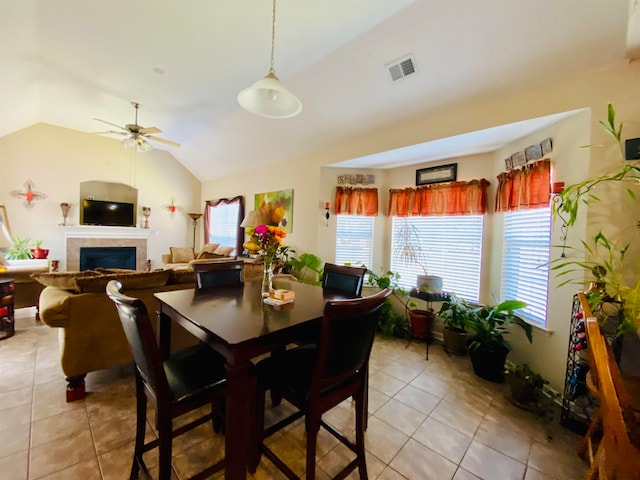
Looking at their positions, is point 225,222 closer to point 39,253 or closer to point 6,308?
point 39,253

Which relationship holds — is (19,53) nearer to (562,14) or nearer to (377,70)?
(377,70)

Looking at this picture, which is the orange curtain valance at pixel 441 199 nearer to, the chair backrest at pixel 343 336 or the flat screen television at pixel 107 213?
the chair backrest at pixel 343 336

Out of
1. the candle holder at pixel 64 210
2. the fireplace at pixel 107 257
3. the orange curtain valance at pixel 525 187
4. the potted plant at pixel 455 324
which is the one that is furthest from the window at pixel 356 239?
the candle holder at pixel 64 210

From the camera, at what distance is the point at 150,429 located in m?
1.76

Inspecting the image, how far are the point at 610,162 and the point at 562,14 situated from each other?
111 centimetres

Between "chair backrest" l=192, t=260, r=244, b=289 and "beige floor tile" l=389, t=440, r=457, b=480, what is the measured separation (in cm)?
171

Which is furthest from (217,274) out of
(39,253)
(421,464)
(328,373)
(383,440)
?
(39,253)

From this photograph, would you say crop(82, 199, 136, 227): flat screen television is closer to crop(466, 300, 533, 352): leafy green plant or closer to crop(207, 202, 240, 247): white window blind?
crop(207, 202, 240, 247): white window blind

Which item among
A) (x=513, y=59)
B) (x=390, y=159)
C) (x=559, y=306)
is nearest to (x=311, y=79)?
(x=390, y=159)

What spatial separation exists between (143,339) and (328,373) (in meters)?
0.82

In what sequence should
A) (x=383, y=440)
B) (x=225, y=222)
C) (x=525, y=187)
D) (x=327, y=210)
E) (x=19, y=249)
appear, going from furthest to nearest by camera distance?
(x=225, y=222) < (x=19, y=249) < (x=327, y=210) < (x=525, y=187) < (x=383, y=440)

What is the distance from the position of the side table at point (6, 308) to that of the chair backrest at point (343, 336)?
156 inches

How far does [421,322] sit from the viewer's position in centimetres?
324

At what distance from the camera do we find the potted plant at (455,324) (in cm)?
284
